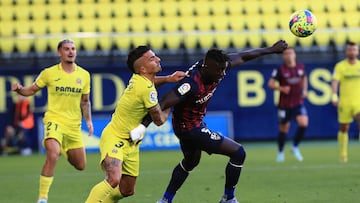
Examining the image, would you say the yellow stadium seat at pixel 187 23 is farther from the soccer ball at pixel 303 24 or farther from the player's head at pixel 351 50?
the soccer ball at pixel 303 24

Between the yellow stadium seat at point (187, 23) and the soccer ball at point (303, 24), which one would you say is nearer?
the soccer ball at point (303, 24)

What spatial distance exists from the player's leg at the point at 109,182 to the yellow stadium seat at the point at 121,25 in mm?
14191

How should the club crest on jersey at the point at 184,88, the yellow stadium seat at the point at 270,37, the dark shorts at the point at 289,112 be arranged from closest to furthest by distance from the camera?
1. the club crest on jersey at the point at 184,88
2. the dark shorts at the point at 289,112
3. the yellow stadium seat at the point at 270,37

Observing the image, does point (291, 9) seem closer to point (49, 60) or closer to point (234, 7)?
point (234, 7)

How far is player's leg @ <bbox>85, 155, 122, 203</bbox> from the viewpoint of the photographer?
9125 mm

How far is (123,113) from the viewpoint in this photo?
9461 mm

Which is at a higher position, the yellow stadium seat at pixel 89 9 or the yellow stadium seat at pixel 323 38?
the yellow stadium seat at pixel 89 9

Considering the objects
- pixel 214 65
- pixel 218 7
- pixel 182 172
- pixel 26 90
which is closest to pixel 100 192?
pixel 182 172

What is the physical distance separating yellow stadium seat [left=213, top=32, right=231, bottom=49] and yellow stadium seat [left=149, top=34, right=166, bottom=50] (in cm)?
137

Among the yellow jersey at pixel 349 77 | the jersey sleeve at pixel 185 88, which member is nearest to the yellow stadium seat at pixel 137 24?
the yellow jersey at pixel 349 77

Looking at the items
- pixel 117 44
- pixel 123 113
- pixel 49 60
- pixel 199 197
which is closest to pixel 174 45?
pixel 117 44

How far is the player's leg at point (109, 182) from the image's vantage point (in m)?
9.12

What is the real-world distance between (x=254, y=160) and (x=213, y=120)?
389cm

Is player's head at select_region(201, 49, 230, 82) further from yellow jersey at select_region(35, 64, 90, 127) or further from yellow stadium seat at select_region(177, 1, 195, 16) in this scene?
yellow stadium seat at select_region(177, 1, 195, 16)
